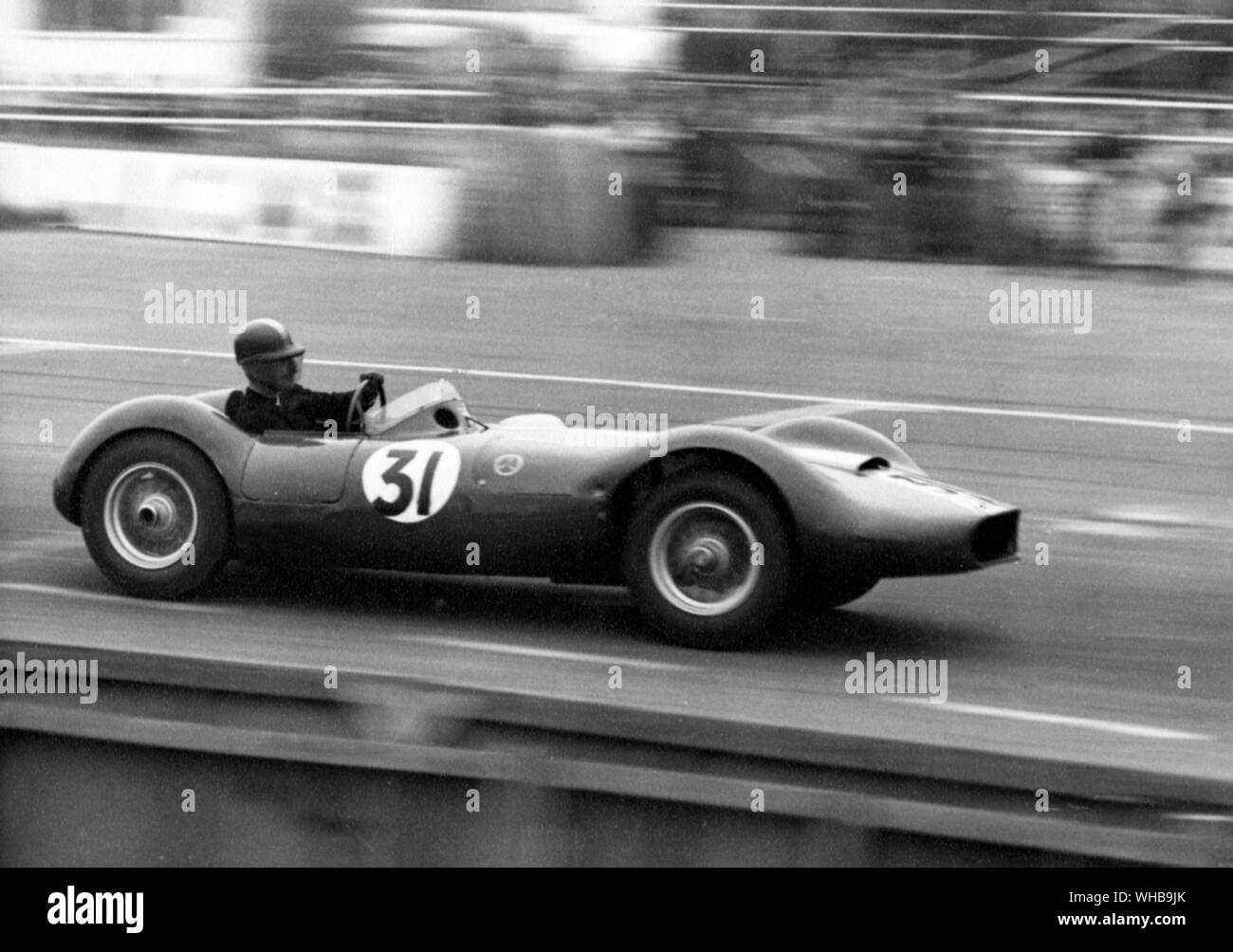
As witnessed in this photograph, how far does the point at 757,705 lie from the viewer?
15.6 feet

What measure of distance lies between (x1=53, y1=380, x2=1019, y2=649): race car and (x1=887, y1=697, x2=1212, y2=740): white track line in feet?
1.31

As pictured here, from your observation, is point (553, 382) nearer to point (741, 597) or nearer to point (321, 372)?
point (321, 372)

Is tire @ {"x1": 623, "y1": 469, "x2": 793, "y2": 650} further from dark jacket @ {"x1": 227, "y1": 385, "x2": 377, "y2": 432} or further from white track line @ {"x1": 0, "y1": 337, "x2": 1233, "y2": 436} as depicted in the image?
white track line @ {"x1": 0, "y1": 337, "x2": 1233, "y2": 436}

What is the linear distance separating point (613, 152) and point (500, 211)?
82 cm

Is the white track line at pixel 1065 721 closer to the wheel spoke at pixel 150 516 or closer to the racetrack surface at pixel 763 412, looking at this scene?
the racetrack surface at pixel 763 412

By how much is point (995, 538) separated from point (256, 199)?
7.93 m

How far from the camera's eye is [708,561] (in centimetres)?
507

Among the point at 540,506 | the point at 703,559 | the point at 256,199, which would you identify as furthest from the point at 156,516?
the point at 256,199

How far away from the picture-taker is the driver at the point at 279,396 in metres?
5.61

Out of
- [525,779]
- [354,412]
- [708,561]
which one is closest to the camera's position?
[525,779]

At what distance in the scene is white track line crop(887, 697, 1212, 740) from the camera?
15.1ft

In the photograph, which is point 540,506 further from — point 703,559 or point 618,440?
point 703,559

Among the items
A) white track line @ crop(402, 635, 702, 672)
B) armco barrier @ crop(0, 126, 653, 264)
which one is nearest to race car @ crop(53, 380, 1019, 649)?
white track line @ crop(402, 635, 702, 672)
